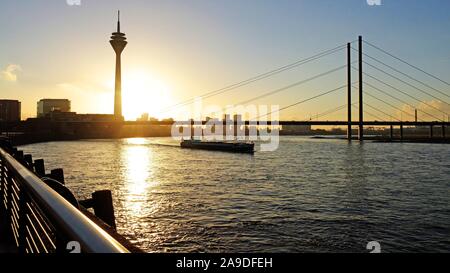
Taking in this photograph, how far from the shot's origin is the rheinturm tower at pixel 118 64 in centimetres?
15138

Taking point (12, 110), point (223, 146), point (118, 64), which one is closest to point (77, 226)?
point (223, 146)

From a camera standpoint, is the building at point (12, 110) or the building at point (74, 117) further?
the building at point (74, 117)

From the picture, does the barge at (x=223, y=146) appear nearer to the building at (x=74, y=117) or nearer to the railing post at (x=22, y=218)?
the railing post at (x=22, y=218)

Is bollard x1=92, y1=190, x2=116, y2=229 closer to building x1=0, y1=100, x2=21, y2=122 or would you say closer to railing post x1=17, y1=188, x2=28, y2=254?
railing post x1=17, y1=188, x2=28, y2=254

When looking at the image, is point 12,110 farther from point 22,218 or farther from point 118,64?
point 22,218

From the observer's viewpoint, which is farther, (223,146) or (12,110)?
(12,110)

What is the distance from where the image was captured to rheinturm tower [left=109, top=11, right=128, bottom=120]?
151 meters

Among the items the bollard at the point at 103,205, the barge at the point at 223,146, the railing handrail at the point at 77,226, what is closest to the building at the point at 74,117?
the barge at the point at 223,146

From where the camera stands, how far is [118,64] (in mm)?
162375

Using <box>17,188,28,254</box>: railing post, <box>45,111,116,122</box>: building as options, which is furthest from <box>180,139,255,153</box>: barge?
<box>45,111,116,122</box>: building
